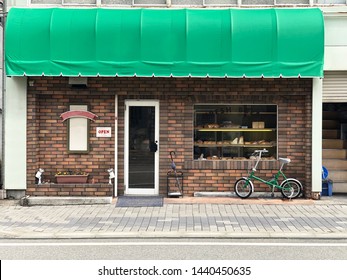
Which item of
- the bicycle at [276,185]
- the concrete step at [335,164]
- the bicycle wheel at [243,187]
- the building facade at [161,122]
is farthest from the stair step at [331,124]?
the bicycle wheel at [243,187]

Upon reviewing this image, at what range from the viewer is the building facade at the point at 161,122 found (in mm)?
12297

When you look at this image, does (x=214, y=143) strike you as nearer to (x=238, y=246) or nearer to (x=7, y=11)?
(x=238, y=246)

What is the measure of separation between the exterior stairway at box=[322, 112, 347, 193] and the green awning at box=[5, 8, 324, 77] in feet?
10.0

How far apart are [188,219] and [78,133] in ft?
13.6

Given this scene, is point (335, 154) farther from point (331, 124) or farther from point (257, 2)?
point (257, 2)

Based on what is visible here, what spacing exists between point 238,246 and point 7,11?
8.53m

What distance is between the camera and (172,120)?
1262 cm

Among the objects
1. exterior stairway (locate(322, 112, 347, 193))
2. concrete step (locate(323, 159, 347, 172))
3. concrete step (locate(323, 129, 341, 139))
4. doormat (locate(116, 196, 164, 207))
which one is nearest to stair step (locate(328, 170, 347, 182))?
exterior stairway (locate(322, 112, 347, 193))

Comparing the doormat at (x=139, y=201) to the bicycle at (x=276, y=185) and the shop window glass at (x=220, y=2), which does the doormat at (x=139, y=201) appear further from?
the shop window glass at (x=220, y=2)

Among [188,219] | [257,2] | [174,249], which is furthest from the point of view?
[257,2]

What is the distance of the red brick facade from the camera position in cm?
1251

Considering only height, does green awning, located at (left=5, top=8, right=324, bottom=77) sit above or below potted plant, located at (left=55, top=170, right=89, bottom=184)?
above

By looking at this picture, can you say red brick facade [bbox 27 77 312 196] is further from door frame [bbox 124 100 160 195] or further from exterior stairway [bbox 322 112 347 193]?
exterior stairway [bbox 322 112 347 193]

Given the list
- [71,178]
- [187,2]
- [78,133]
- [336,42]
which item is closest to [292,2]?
[336,42]
